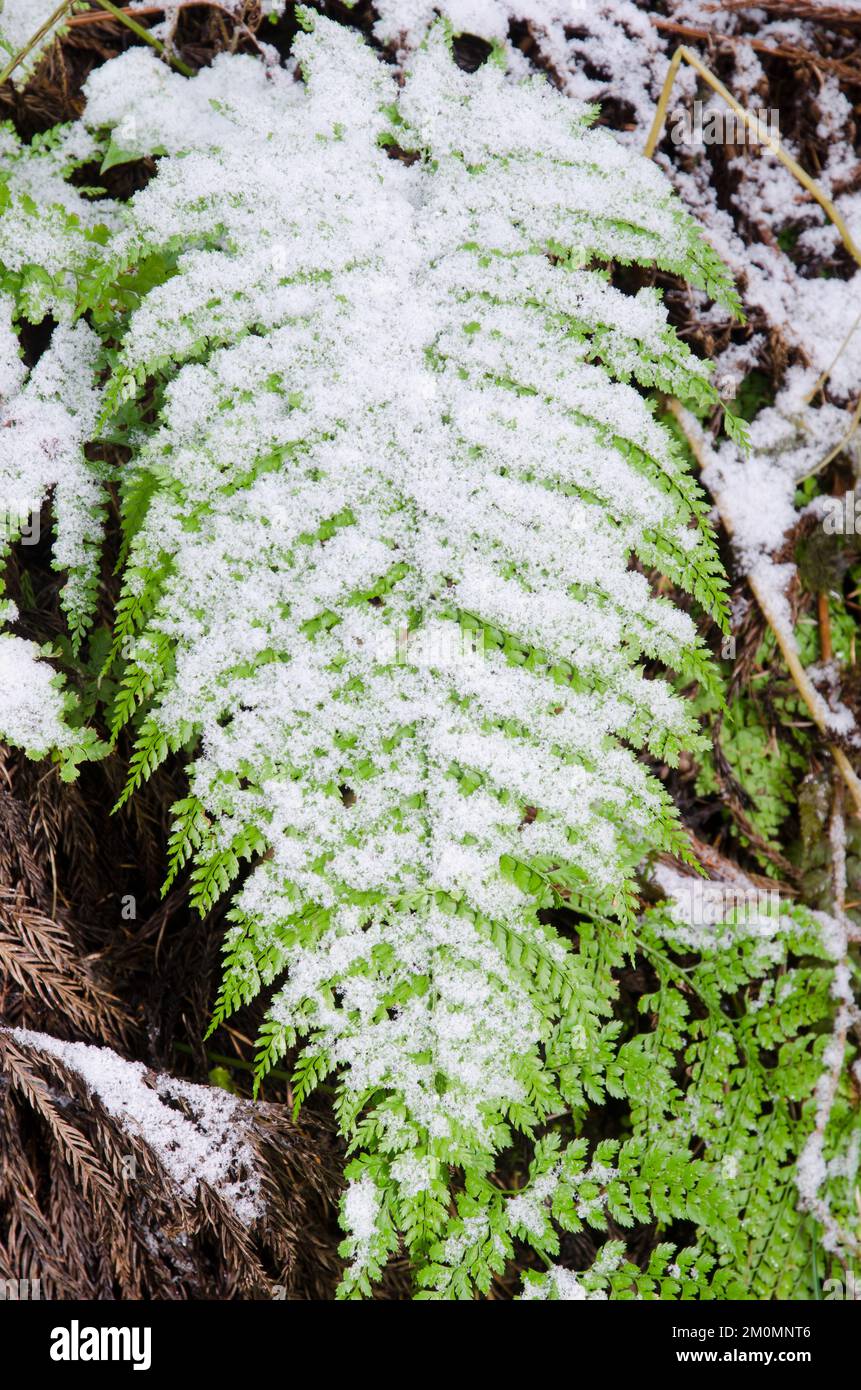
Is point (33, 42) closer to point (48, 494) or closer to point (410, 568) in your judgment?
point (48, 494)

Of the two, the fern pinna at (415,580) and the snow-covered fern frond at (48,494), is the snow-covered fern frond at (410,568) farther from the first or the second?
the snow-covered fern frond at (48,494)

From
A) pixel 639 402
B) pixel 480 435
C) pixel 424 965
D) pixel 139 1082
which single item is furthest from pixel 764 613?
pixel 139 1082

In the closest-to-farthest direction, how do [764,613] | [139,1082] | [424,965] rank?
[424,965]
[139,1082]
[764,613]

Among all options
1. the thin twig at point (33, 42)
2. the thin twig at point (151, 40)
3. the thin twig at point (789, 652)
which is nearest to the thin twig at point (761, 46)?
the thin twig at point (789, 652)

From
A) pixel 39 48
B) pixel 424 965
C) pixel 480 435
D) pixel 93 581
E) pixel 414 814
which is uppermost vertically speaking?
pixel 39 48

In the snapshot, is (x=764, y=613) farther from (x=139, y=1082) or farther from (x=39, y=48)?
(x=39, y=48)

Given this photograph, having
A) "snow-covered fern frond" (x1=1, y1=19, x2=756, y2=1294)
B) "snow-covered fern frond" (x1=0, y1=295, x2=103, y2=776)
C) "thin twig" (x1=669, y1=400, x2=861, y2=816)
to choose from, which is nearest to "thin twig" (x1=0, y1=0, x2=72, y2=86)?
"snow-covered fern frond" (x1=1, y1=19, x2=756, y2=1294)

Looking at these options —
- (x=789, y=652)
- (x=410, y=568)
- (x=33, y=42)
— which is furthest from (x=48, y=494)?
(x=789, y=652)

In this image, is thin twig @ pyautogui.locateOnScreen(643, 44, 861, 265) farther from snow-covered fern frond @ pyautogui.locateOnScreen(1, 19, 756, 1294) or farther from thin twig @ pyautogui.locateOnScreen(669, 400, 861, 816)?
thin twig @ pyautogui.locateOnScreen(669, 400, 861, 816)
